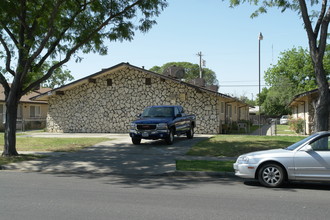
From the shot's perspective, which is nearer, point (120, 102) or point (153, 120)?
point (153, 120)

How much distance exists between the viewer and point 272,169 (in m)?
8.58

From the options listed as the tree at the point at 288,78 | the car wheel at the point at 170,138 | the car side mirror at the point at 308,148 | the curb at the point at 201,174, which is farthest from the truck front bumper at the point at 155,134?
the tree at the point at 288,78

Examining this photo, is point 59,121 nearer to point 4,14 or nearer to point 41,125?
point 41,125

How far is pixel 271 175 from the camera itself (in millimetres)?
8570

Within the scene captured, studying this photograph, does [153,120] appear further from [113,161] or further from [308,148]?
[308,148]

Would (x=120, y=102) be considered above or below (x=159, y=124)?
above

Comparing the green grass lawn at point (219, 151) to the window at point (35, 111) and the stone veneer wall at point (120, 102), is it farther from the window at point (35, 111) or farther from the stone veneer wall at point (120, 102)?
the window at point (35, 111)

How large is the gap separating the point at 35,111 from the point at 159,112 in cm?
2351

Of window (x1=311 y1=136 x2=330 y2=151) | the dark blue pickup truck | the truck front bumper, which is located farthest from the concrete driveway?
window (x1=311 y1=136 x2=330 y2=151)

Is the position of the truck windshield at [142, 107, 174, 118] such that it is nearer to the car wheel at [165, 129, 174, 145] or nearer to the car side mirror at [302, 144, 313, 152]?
the car wheel at [165, 129, 174, 145]

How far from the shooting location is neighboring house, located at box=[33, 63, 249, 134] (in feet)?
79.8

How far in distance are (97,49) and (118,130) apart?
1119 cm

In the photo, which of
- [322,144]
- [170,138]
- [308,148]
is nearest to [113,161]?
[170,138]

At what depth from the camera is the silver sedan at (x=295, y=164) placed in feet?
27.1
